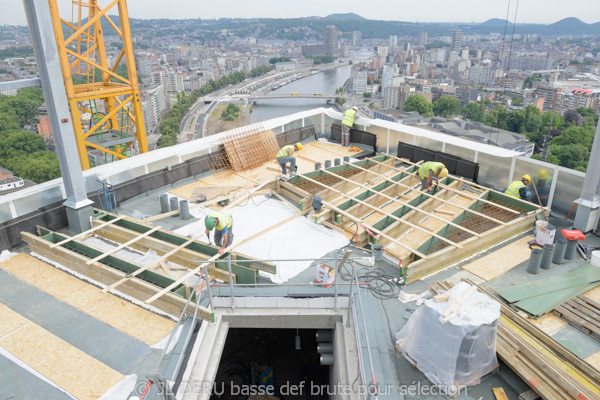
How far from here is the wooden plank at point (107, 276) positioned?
7.34 metres

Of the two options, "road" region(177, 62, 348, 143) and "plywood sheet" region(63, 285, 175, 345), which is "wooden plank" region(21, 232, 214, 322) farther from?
"road" region(177, 62, 348, 143)

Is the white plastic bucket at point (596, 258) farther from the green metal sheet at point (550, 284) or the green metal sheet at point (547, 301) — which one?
the green metal sheet at point (547, 301)

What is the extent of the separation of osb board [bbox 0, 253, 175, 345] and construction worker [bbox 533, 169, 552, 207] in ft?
34.0

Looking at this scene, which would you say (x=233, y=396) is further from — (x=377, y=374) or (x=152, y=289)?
(x=377, y=374)

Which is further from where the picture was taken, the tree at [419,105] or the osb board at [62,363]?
the tree at [419,105]

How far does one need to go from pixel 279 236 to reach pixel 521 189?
687 centimetres

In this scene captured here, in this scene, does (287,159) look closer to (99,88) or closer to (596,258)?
(596,258)

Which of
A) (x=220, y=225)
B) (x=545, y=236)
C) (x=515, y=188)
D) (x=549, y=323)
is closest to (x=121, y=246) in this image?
(x=220, y=225)

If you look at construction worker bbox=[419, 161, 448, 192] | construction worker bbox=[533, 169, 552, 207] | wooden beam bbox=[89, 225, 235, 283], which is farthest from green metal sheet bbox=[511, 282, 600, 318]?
wooden beam bbox=[89, 225, 235, 283]

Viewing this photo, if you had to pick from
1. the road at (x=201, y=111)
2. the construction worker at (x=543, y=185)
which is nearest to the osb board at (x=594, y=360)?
the construction worker at (x=543, y=185)

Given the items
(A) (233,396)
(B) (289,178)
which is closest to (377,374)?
(A) (233,396)

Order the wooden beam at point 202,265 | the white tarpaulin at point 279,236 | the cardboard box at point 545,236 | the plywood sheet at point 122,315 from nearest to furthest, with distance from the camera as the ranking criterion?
1. the plywood sheet at point 122,315
2. the wooden beam at point 202,265
3. the cardboard box at point 545,236
4. the white tarpaulin at point 279,236

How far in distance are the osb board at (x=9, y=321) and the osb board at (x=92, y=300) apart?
0.72m

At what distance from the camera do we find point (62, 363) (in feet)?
20.9
